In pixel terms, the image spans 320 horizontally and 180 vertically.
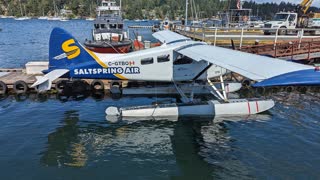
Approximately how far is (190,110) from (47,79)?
6.86 m

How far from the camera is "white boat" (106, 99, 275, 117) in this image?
1489 cm

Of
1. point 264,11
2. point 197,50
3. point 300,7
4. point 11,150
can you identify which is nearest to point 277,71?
point 197,50

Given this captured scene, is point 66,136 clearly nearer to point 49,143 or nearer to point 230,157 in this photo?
point 49,143

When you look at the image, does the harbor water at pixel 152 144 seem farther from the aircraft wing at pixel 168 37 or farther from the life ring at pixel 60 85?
the aircraft wing at pixel 168 37

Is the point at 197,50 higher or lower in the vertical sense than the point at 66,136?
higher

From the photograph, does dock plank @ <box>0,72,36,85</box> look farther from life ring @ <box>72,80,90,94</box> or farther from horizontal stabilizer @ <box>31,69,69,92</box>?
horizontal stabilizer @ <box>31,69,69,92</box>

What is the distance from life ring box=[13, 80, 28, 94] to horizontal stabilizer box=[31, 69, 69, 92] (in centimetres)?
443

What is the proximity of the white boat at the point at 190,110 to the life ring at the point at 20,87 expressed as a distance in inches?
264

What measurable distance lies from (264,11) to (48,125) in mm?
186556

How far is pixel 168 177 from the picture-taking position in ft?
31.9

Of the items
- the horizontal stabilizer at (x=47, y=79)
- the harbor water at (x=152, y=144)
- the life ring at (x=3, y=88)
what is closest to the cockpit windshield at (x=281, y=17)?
the harbor water at (x=152, y=144)

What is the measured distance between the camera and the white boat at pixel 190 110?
1489 cm

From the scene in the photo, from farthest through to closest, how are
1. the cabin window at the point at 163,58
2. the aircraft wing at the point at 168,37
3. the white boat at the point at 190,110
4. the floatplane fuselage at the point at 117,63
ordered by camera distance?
the aircraft wing at the point at 168,37, the cabin window at the point at 163,58, the floatplane fuselage at the point at 117,63, the white boat at the point at 190,110

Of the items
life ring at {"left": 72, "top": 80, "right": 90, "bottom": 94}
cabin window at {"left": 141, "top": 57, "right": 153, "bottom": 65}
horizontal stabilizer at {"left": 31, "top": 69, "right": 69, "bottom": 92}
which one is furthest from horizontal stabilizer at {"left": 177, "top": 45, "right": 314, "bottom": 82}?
life ring at {"left": 72, "top": 80, "right": 90, "bottom": 94}
